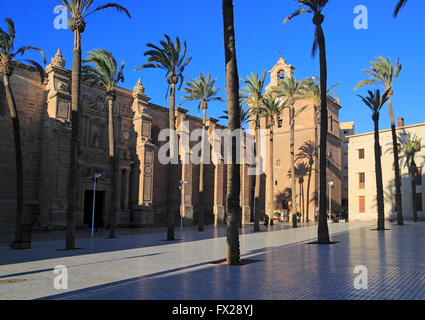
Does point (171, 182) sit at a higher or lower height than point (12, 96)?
lower

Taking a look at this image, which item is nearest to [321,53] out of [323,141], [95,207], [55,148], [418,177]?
[323,141]

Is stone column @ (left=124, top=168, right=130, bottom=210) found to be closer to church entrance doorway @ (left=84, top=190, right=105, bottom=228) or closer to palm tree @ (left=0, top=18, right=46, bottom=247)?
church entrance doorway @ (left=84, top=190, right=105, bottom=228)

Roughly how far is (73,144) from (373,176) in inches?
1679

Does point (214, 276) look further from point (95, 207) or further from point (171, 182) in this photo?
point (95, 207)

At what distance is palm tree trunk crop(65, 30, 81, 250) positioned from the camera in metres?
16.9

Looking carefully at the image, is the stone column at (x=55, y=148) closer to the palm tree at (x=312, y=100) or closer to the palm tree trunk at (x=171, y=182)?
the palm tree trunk at (x=171, y=182)

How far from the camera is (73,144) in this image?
687 inches

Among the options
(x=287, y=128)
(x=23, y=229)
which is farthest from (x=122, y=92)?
(x=287, y=128)

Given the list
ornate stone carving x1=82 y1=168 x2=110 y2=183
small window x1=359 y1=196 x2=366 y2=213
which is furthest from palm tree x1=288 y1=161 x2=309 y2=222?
ornate stone carving x1=82 y1=168 x2=110 y2=183

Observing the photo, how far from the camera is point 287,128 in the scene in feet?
183

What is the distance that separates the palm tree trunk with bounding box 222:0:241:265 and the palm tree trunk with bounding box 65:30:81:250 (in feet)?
27.3

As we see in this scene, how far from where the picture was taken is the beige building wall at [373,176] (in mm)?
45750

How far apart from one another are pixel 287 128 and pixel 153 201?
1018 inches

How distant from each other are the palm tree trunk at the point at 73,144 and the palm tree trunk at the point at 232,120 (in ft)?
27.3
